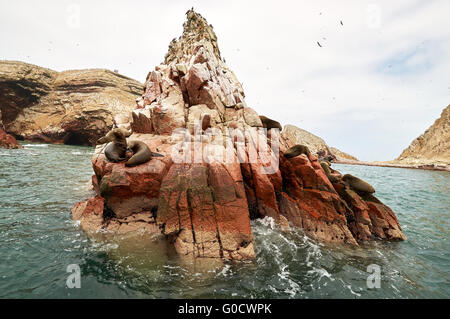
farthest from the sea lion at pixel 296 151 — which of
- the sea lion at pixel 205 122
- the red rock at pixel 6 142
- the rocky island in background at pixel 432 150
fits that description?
the rocky island in background at pixel 432 150

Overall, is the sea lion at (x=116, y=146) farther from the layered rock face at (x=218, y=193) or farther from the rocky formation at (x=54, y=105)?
the rocky formation at (x=54, y=105)

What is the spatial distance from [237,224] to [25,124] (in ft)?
219

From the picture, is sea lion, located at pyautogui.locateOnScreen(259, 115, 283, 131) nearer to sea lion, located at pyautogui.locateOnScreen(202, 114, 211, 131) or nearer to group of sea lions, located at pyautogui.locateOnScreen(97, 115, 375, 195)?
group of sea lions, located at pyautogui.locateOnScreen(97, 115, 375, 195)

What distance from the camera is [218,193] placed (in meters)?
6.70

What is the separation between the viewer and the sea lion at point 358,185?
9.13 meters

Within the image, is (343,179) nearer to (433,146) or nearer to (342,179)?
(342,179)

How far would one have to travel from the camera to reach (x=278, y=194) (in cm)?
883

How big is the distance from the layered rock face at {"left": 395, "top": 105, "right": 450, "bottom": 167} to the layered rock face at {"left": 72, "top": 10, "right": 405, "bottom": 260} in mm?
63914

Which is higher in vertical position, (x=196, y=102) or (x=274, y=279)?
(x=196, y=102)

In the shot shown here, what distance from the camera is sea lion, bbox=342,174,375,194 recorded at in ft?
30.0

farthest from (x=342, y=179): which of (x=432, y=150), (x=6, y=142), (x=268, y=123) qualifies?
(x=432, y=150)

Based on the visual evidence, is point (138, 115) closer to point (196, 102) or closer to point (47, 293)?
point (196, 102)
